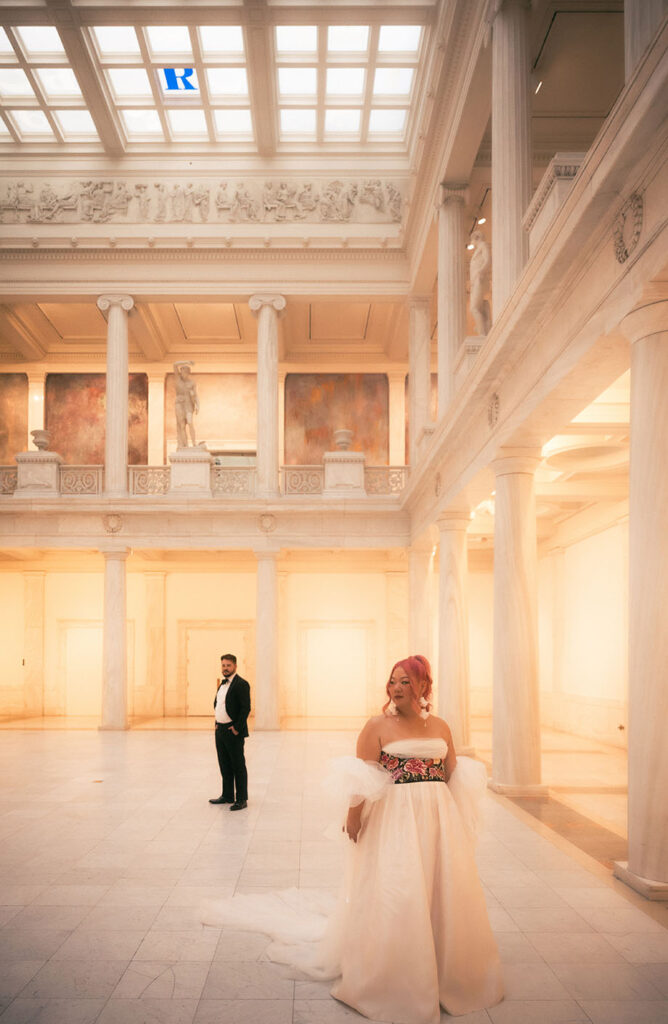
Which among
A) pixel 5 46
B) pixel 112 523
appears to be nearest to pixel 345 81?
pixel 5 46

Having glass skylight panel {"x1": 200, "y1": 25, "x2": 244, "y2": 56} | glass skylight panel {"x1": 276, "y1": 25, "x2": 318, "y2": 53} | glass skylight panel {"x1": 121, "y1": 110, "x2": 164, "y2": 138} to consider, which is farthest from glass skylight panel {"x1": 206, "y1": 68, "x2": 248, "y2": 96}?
glass skylight panel {"x1": 121, "y1": 110, "x2": 164, "y2": 138}

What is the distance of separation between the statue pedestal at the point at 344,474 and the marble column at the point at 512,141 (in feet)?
34.6

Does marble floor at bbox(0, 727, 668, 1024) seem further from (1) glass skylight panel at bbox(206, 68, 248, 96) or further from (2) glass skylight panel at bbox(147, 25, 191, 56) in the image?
(1) glass skylight panel at bbox(206, 68, 248, 96)

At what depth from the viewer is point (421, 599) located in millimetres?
19500

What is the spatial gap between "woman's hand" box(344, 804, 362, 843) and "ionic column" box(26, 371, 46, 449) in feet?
73.1

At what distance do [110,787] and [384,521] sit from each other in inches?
412

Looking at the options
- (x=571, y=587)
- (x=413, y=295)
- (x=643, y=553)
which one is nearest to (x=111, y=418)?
(x=413, y=295)

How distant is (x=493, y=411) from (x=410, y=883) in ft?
23.6

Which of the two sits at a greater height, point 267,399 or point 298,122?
point 298,122

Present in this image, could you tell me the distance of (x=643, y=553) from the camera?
245 inches

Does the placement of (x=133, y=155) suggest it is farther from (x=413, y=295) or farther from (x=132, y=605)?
(x=132, y=605)

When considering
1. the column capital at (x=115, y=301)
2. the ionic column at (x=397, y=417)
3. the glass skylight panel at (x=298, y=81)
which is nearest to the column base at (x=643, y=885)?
the glass skylight panel at (x=298, y=81)

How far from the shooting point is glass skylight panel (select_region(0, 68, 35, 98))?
714 inches

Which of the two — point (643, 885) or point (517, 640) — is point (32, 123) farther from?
point (643, 885)
